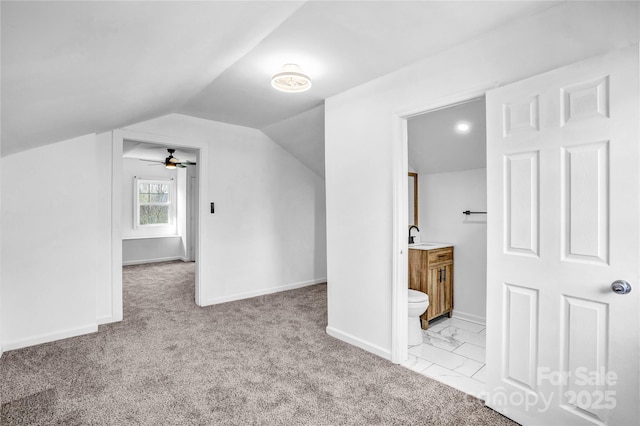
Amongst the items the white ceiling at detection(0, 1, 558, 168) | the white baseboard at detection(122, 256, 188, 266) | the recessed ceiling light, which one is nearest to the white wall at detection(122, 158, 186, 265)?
the white baseboard at detection(122, 256, 188, 266)

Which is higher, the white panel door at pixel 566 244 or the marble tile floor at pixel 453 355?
the white panel door at pixel 566 244

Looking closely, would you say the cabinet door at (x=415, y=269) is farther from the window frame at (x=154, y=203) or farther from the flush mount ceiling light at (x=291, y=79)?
the window frame at (x=154, y=203)

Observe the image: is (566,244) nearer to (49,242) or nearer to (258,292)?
(258,292)

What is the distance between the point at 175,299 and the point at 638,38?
4.72 meters

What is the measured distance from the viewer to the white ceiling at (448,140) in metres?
2.94

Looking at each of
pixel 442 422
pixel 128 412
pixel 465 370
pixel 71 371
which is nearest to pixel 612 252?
pixel 442 422

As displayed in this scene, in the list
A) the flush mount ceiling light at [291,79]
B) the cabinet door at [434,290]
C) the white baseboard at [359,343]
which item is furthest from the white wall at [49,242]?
the cabinet door at [434,290]

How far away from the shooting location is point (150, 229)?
7.08 m

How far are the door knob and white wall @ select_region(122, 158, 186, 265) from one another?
7.28 m

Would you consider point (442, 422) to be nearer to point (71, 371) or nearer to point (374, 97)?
point (374, 97)

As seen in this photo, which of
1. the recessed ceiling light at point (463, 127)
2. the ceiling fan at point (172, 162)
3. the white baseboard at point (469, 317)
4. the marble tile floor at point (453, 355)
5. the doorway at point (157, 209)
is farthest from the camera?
the doorway at point (157, 209)

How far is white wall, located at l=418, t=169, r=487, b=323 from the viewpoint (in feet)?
11.0

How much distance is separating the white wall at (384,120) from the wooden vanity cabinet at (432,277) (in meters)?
0.77

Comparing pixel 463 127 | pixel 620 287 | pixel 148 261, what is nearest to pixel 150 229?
pixel 148 261
